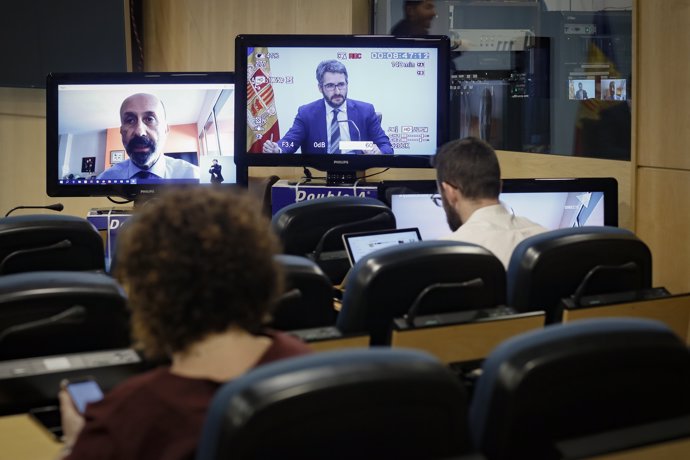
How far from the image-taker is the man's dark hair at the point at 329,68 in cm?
508

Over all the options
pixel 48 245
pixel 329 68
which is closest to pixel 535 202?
pixel 329 68

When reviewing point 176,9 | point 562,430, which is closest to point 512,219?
point 562,430

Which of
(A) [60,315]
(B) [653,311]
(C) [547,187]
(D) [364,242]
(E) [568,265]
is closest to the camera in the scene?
(A) [60,315]

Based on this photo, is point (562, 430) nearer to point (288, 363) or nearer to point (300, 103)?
point (288, 363)

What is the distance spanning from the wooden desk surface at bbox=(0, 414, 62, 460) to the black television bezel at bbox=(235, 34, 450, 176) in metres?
3.31

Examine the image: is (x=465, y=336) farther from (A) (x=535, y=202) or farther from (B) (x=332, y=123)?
(B) (x=332, y=123)

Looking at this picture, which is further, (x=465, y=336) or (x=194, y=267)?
(x=465, y=336)

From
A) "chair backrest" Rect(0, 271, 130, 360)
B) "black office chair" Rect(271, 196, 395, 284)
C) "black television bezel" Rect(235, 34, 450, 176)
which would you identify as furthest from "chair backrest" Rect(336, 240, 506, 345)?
"black television bezel" Rect(235, 34, 450, 176)

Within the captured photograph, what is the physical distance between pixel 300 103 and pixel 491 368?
12.1ft

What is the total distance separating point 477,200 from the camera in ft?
10.8

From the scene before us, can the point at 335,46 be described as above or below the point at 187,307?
above

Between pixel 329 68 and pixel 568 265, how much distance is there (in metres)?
2.78

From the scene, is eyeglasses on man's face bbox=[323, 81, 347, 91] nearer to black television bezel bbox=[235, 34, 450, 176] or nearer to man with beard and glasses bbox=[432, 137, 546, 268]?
black television bezel bbox=[235, 34, 450, 176]

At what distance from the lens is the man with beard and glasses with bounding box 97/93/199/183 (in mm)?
4973
